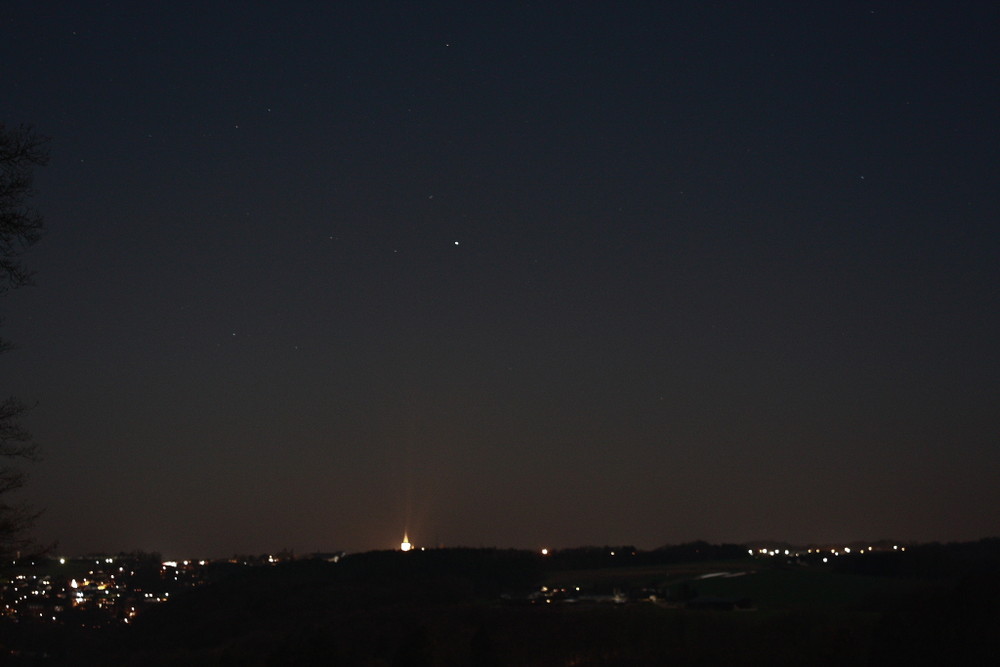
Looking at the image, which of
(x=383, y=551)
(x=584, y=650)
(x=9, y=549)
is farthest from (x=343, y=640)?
(x=383, y=551)

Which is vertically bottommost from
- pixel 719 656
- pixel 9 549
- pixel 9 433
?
pixel 719 656

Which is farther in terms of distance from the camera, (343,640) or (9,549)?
(343,640)

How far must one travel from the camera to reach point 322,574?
437 ft

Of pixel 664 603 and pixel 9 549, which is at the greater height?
pixel 9 549

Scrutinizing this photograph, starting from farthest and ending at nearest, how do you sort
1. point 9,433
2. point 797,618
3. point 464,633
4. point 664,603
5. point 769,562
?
point 769,562 → point 664,603 → point 464,633 → point 797,618 → point 9,433

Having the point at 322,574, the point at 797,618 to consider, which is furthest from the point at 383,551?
the point at 797,618

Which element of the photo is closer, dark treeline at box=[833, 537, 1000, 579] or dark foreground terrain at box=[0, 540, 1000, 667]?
dark foreground terrain at box=[0, 540, 1000, 667]

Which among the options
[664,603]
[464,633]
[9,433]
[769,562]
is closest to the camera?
[9,433]

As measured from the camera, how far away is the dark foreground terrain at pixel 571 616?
41406 mm

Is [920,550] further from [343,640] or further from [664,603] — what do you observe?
[343,640]

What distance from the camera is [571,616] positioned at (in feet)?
247

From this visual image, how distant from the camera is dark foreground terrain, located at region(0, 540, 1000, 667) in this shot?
4141 centimetres

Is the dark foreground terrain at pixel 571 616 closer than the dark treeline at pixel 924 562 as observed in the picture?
Yes

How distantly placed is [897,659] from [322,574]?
10421cm
